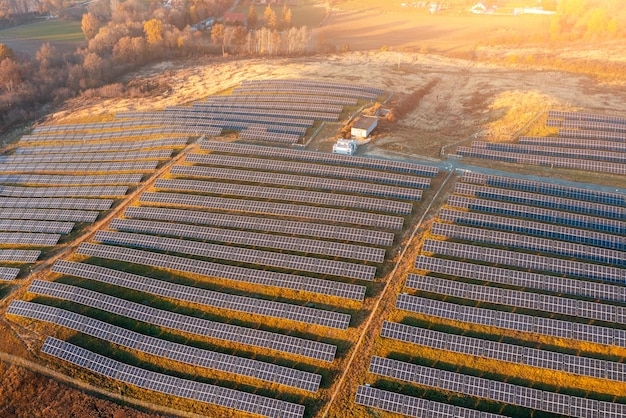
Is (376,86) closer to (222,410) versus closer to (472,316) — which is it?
(472,316)

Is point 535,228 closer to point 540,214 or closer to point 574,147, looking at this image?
point 540,214

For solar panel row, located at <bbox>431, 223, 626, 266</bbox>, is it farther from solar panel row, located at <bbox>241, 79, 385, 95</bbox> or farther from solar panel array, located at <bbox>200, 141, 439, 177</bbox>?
solar panel row, located at <bbox>241, 79, 385, 95</bbox>

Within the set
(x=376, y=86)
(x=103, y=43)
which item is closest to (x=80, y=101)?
(x=103, y=43)

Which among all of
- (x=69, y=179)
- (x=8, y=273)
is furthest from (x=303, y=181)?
(x=69, y=179)

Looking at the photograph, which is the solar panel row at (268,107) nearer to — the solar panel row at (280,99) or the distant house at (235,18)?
the solar panel row at (280,99)

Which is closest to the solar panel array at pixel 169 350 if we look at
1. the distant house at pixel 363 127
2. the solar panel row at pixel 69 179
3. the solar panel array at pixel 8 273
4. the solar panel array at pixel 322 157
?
the solar panel array at pixel 8 273

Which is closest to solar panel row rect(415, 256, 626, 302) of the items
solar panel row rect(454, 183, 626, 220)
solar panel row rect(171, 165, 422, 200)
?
solar panel row rect(171, 165, 422, 200)
